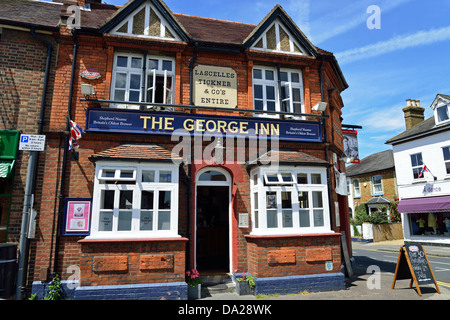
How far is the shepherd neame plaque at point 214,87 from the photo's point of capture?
9016mm

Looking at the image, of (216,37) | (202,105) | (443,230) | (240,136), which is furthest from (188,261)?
(443,230)

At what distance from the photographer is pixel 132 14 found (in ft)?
29.3

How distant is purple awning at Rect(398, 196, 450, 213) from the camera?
18062mm

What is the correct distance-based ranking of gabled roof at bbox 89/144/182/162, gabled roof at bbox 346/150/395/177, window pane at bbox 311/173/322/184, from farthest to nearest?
gabled roof at bbox 346/150/395/177 → window pane at bbox 311/173/322/184 → gabled roof at bbox 89/144/182/162

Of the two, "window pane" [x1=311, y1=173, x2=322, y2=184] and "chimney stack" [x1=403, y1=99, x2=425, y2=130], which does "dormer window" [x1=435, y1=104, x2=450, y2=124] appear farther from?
"window pane" [x1=311, y1=173, x2=322, y2=184]

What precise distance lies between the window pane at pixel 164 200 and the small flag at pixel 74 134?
2.66 m

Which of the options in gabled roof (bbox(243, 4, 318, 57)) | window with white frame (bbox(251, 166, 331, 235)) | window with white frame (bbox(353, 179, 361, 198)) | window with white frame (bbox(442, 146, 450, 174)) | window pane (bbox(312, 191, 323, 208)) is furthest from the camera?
window with white frame (bbox(353, 179, 361, 198))

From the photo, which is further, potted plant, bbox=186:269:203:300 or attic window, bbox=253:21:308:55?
attic window, bbox=253:21:308:55

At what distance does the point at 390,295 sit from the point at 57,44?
11.9m

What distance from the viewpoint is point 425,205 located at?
63.8 ft

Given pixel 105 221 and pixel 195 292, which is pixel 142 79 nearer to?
pixel 105 221

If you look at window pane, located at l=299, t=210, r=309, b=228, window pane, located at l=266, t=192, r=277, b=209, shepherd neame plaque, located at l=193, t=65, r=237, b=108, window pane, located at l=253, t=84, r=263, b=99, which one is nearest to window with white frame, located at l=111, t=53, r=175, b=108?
shepherd neame plaque, located at l=193, t=65, r=237, b=108

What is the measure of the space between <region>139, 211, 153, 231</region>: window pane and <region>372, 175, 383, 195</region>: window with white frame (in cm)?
2683

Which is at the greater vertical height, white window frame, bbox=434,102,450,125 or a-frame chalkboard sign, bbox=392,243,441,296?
white window frame, bbox=434,102,450,125
